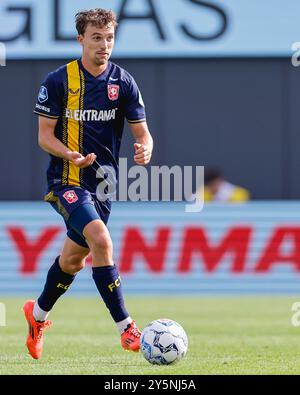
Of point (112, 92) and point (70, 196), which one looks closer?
point (70, 196)

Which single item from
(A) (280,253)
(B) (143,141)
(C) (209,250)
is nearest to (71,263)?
(B) (143,141)

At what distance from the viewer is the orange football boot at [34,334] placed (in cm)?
816

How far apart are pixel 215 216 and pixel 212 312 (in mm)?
2754

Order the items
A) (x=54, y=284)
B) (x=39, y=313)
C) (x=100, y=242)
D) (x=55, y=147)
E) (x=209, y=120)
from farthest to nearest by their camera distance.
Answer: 1. (x=209, y=120)
2. (x=39, y=313)
3. (x=54, y=284)
4. (x=55, y=147)
5. (x=100, y=242)

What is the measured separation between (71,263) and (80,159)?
0.82m

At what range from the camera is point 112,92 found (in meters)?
8.18

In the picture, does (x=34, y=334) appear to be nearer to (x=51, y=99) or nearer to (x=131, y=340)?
(x=131, y=340)

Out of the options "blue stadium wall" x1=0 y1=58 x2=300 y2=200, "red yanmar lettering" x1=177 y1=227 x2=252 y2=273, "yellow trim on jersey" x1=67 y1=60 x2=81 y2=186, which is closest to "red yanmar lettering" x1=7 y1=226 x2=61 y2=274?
"blue stadium wall" x1=0 y1=58 x2=300 y2=200

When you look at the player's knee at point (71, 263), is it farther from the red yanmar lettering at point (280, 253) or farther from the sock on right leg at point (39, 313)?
the red yanmar lettering at point (280, 253)

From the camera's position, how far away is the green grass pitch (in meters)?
7.51

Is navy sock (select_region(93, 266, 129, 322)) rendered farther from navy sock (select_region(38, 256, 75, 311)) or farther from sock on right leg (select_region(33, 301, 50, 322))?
sock on right leg (select_region(33, 301, 50, 322))

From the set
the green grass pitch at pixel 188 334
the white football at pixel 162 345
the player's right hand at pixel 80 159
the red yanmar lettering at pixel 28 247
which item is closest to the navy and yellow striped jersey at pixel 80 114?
the player's right hand at pixel 80 159

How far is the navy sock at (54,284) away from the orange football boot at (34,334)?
0.12m

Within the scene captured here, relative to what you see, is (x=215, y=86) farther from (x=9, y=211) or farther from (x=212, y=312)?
(x=212, y=312)
